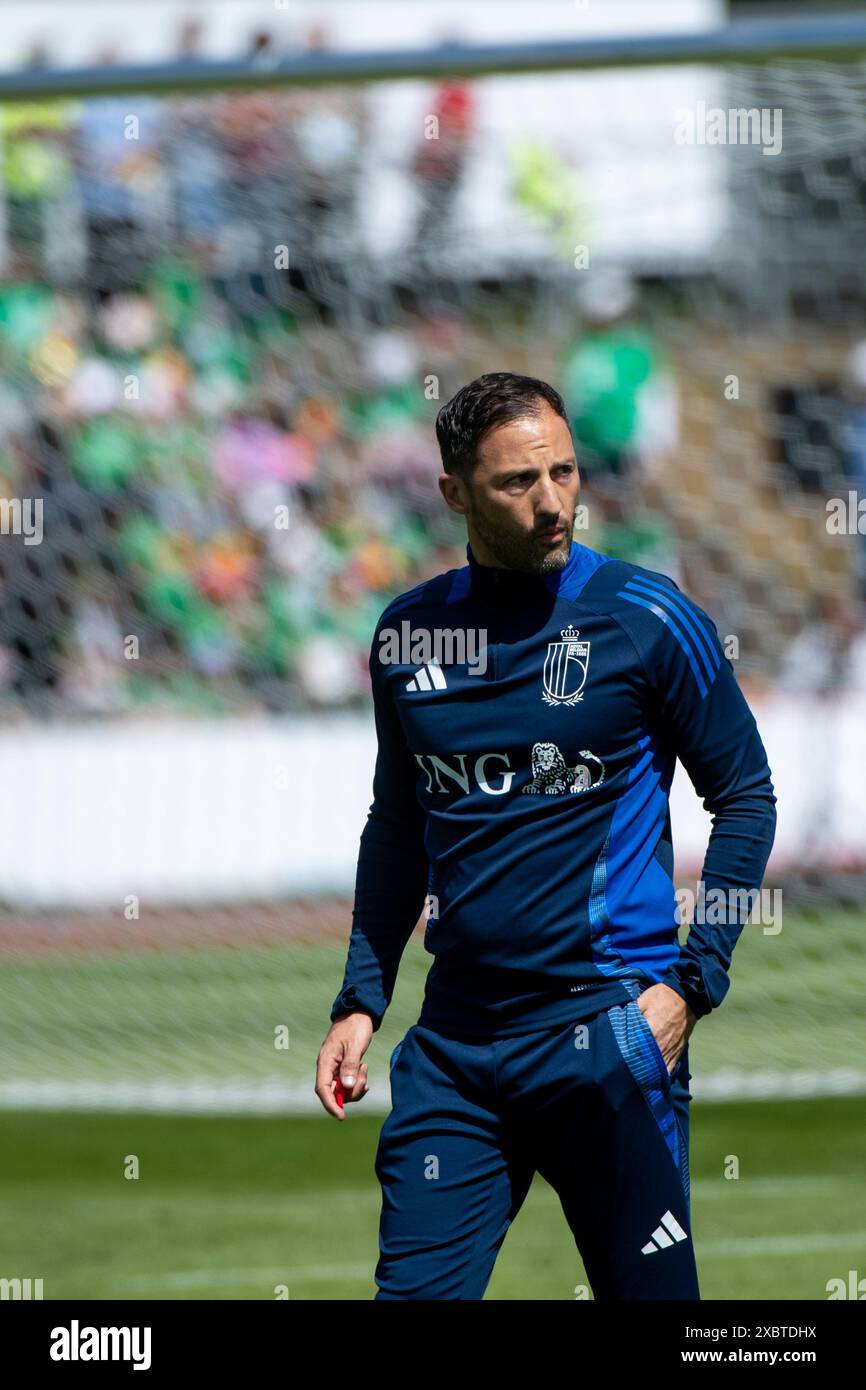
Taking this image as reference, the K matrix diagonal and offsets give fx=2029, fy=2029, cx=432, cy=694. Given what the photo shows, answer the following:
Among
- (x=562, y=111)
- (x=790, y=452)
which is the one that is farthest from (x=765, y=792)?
(x=562, y=111)

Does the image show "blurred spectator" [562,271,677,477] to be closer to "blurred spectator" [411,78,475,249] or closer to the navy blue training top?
"blurred spectator" [411,78,475,249]

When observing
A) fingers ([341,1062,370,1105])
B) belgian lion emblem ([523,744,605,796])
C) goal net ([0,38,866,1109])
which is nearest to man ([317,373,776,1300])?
belgian lion emblem ([523,744,605,796])

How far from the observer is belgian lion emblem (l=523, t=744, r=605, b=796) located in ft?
10.3

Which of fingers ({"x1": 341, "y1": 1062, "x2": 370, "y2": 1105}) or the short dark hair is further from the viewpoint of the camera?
fingers ({"x1": 341, "y1": 1062, "x2": 370, "y2": 1105})

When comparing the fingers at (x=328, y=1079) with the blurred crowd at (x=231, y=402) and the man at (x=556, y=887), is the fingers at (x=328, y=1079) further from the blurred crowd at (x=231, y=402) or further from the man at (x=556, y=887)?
the blurred crowd at (x=231, y=402)

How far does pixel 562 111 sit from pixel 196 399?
1.74 meters

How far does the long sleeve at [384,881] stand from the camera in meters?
3.43

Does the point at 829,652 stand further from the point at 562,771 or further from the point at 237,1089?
the point at 562,771

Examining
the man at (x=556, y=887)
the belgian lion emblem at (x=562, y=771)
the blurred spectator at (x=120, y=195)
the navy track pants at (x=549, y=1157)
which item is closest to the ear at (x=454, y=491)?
Result: the man at (x=556, y=887)

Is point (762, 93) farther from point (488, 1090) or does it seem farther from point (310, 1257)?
point (488, 1090)

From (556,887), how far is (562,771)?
0.18 m

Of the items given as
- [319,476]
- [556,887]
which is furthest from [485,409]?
[319,476]

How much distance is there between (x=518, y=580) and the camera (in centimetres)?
321

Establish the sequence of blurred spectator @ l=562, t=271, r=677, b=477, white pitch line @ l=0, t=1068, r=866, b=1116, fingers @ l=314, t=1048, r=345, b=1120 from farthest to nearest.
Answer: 1. blurred spectator @ l=562, t=271, r=677, b=477
2. white pitch line @ l=0, t=1068, r=866, b=1116
3. fingers @ l=314, t=1048, r=345, b=1120
